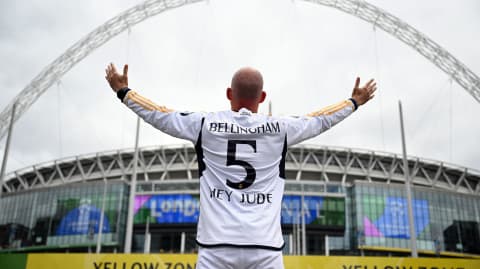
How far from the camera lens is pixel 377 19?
54.0m

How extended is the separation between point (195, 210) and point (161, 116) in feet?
195

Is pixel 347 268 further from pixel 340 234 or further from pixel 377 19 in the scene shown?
pixel 340 234

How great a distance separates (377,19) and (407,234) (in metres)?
30.3

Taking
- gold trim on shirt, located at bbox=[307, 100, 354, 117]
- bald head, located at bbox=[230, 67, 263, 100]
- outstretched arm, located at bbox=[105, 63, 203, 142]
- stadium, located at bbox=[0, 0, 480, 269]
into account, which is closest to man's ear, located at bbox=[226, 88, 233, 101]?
bald head, located at bbox=[230, 67, 263, 100]

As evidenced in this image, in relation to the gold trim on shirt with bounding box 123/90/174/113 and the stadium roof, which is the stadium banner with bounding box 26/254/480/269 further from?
the stadium roof

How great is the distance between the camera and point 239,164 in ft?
8.33

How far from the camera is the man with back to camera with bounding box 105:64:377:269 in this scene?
2344 millimetres

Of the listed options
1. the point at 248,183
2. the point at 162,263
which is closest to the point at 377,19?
the point at 162,263

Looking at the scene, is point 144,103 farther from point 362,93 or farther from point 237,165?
point 362,93

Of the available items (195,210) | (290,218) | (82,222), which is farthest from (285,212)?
(82,222)

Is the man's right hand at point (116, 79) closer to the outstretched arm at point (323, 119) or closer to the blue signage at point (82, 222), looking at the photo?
the outstretched arm at point (323, 119)

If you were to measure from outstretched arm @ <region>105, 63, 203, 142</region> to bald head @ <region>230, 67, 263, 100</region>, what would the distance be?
0.30 metres

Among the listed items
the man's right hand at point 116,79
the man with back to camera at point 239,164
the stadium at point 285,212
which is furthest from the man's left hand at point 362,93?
the stadium at point 285,212

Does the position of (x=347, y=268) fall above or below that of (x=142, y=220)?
below
